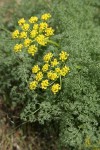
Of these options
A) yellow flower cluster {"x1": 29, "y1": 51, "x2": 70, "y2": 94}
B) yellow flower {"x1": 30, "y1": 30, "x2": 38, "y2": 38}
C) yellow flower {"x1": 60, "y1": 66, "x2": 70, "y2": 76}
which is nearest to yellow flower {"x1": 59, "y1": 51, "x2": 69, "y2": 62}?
yellow flower cluster {"x1": 29, "y1": 51, "x2": 70, "y2": 94}

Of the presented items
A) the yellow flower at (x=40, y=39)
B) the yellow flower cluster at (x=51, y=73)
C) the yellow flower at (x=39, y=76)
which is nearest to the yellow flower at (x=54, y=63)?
the yellow flower cluster at (x=51, y=73)

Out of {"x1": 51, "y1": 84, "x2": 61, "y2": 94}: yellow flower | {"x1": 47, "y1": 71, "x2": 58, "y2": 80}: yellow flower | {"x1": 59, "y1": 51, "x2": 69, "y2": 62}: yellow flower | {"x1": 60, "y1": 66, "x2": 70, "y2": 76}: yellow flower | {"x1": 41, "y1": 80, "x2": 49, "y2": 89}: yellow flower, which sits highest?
{"x1": 59, "y1": 51, "x2": 69, "y2": 62}: yellow flower

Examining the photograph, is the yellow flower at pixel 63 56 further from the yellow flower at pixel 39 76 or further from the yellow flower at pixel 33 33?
the yellow flower at pixel 33 33

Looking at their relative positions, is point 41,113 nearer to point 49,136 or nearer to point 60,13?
point 49,136

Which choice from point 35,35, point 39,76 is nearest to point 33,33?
point 35,35

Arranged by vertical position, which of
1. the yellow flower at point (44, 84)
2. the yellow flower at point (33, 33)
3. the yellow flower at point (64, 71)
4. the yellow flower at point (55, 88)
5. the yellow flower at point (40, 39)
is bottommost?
the yellow flower at point (55, 88)

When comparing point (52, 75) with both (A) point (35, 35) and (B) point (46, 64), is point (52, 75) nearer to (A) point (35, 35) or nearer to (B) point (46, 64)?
(B) point (46, 64)

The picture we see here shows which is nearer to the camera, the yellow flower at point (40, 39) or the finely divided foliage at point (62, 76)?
the finely divided foliage at point (62, 76)

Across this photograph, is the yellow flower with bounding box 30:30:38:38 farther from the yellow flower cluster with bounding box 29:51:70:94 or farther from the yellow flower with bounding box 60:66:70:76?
the yellow flower with bounding box 60:66:70:76

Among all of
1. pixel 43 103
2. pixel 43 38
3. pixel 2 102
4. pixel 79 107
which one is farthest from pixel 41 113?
pixel 2 102
